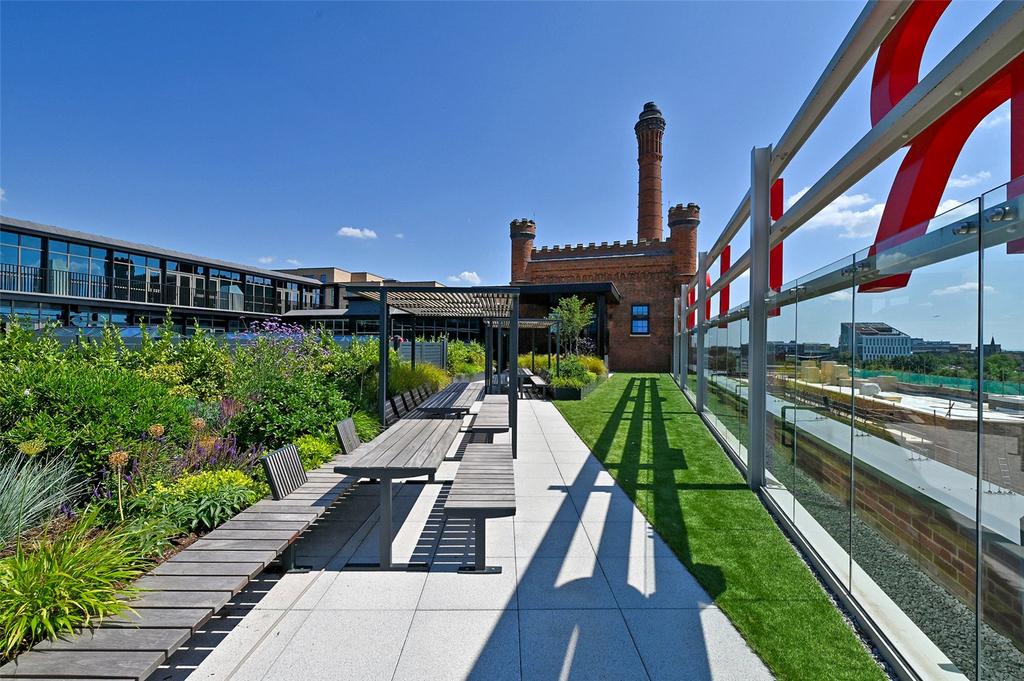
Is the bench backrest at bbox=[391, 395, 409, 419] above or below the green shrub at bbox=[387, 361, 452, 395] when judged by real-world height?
below

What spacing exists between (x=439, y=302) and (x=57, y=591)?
6993mm

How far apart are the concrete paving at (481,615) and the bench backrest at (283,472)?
0.52 meters

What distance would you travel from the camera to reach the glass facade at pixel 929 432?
193 cm

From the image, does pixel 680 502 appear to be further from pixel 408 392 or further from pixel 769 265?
pixel 408 392

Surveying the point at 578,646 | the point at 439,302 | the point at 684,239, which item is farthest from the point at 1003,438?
the point at 684,239

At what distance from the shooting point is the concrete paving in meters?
2.59

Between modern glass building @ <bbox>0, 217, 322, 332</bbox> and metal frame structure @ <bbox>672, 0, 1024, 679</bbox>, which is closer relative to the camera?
metal frame structure @ <bbox>672, 0, 1024, 679</bbox>

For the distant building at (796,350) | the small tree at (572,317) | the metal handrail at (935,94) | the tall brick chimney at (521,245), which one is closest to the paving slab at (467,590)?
the distant building at (796,350)

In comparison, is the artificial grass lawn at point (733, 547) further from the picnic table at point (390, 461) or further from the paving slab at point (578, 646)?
the picnic table at point (390, 461)

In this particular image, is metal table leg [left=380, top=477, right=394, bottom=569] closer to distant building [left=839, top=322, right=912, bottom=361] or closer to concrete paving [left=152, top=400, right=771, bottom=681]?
concrete paving [left=152, top=400, right=771, bottom=681]

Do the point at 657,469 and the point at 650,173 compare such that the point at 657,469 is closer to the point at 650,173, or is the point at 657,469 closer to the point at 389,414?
the point at 389,414

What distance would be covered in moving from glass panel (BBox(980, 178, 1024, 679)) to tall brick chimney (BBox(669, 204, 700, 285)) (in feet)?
87.9

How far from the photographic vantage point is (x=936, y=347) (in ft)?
7.66

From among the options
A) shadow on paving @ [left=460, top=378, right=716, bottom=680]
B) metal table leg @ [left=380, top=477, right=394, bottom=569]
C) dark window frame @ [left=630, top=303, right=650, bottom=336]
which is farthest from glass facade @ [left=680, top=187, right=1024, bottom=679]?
dark window frame @ [left=630, top=303, right=650, bottom=336]
